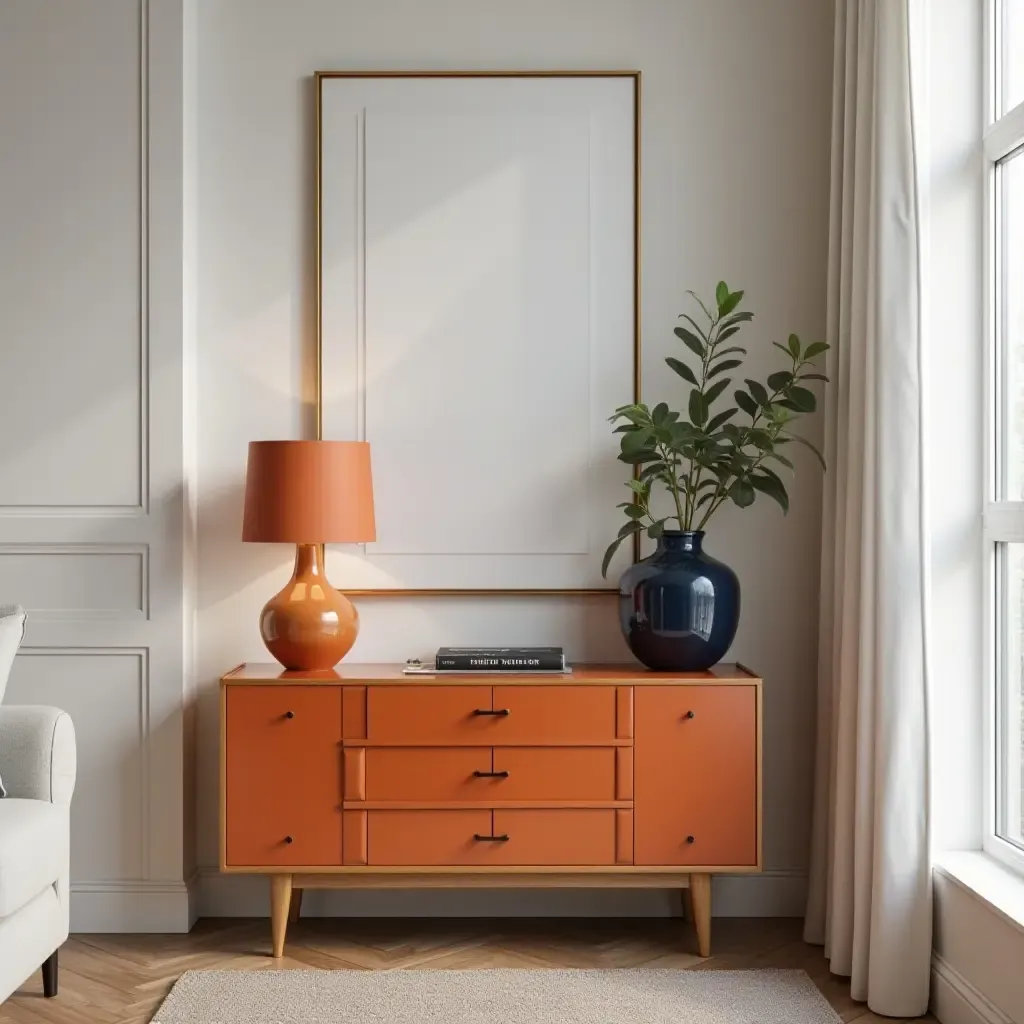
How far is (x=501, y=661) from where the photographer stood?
112 inches

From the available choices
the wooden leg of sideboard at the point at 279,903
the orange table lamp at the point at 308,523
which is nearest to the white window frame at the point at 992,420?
the orange table lamp at the point at 308,523

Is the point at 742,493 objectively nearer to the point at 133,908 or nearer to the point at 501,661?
the point at 501,661

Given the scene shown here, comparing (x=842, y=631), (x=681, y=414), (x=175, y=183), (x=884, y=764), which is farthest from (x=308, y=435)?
(x=884, y=764)

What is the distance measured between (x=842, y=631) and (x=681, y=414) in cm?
77

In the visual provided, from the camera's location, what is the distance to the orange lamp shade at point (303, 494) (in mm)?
2760

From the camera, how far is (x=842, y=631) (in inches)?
107

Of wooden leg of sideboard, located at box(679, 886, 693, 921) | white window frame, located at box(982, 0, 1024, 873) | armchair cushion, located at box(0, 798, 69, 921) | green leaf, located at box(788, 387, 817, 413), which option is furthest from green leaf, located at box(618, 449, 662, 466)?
armchair cushion, located at box(0, 798, 69, 921)

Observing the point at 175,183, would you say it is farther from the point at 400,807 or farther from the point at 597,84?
the point at 400,807

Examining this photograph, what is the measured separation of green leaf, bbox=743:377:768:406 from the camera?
2867 mm

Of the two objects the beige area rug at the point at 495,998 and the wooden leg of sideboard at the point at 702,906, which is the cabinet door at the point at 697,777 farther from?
the beige area rug at the point at 495,998

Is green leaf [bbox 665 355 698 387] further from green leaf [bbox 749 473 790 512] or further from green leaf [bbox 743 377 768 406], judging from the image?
green leaf [bbox 749 473 790 512]

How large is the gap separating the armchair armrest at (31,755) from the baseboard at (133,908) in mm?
572

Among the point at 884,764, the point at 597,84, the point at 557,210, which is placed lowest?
the point at 884,764

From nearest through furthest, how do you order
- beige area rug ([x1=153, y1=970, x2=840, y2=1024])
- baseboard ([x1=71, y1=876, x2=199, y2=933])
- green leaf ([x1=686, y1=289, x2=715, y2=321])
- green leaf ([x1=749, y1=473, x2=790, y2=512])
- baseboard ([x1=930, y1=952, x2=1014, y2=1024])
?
1. baseboard ([x1=930, y1=952, x2=1014, y2=1024])
2. beige area rug ([x1=153, y1=970, x2=840, y2=1024])
3. green leaf ([x1=749, y1=473, x2=790, y2=512])
4. baseboard ([x1=71, y1=876, x2=199, y2=933])
5. green leaf ([x1=686, y1=289, x2=715, y2=321])
